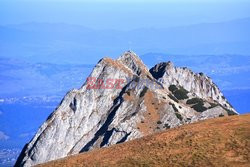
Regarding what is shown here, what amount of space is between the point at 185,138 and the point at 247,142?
6418 millimetres

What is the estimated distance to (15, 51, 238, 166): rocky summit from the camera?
100188 millimetres

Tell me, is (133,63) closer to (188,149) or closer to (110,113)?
(110,113)

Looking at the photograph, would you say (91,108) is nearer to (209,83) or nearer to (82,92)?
(82,92)

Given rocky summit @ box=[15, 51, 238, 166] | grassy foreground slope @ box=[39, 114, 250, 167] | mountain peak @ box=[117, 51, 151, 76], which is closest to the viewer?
grassy foreground slope @ box=[39, 114, 250, 167]

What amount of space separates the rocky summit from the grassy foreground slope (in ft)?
128

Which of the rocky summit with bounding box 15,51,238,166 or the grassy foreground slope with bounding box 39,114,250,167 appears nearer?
the grassy foreground slope with bounding box 39,114,250,167

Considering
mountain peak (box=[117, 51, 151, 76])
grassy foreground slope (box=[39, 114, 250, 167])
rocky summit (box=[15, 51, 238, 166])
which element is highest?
mountain peak (box=[117, 51, 151, 76])

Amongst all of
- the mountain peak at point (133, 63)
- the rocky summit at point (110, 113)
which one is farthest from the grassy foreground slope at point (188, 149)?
the mountain peak at point (133, 63)

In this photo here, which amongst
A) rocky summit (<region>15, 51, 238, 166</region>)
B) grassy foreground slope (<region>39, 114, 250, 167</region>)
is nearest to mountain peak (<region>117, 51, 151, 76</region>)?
rocky summit (<region>15, 51, 238, 166</region>)

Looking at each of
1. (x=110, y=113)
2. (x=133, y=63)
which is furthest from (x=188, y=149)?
(x=133, y=63)

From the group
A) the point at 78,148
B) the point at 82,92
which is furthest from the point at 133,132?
the point at 82,92

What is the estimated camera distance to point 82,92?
4461 inches

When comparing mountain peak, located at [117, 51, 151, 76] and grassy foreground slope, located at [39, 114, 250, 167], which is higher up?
mountain peak, located at [117, 51, 151, 76]

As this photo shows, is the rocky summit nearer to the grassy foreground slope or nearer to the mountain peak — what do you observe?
the mountain peak
